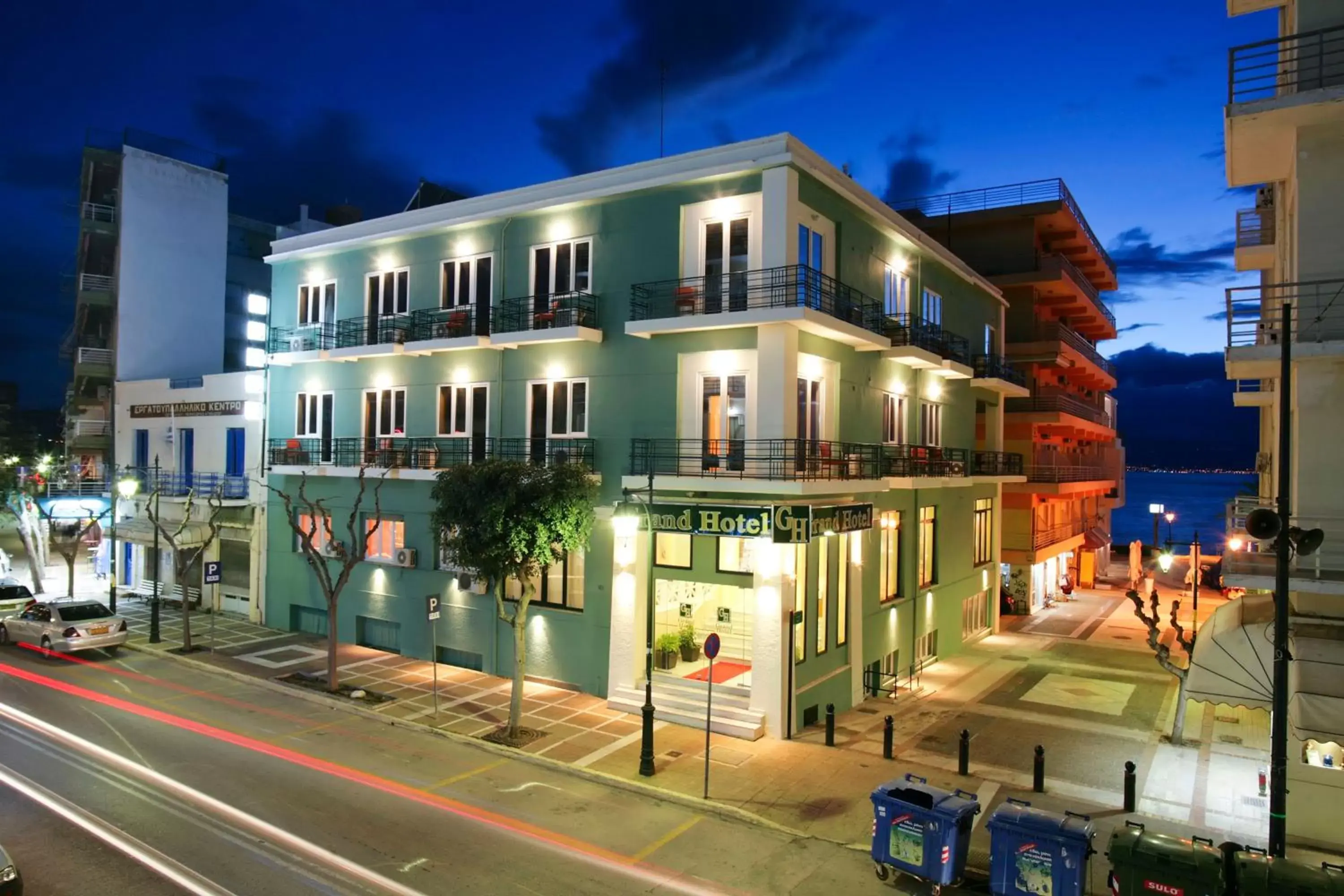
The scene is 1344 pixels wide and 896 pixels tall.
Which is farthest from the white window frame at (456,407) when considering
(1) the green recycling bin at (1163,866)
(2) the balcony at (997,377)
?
(1) the green recycling bin at (1163,866)

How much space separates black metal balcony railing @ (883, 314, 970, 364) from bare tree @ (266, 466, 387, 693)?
14.7 m

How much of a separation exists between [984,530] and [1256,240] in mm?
14638

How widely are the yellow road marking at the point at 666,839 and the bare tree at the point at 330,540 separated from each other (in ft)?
33.4

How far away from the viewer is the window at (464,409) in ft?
76.9

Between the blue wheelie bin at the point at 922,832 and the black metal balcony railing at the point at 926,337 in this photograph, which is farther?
the black metal balcony railing at the point at 926,337

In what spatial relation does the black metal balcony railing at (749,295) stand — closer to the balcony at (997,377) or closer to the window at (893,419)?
the window at (893,419)

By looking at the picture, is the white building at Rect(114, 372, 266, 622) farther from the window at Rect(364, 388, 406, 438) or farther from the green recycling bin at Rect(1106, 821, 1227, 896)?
the green recycling bin at Rect(1106, 821, 1227, 896)

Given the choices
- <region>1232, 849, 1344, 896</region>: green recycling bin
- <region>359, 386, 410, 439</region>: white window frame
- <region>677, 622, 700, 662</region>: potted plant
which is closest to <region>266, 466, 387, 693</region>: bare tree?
<region>359, 386, 410, 439</region>: white window frame

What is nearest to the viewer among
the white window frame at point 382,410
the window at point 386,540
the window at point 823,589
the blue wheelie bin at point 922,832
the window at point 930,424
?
the blue wheelie bin at point 922,832

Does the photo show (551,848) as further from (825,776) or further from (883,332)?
(883,332)

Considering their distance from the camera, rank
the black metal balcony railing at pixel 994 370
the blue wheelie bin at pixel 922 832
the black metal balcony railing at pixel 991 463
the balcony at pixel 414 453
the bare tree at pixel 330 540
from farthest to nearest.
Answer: the black metal balcony railing at pixel 991 463 → the black metal balcony railing at pixel 994 370 → the balcony at pixel 414 453 → the bare tree at pixel 330 540 → the blue wheelie bin at pixel 922 832

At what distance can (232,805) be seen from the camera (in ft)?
44.9

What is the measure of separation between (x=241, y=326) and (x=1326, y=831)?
44.6 meters

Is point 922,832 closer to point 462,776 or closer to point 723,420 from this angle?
point 462,776
